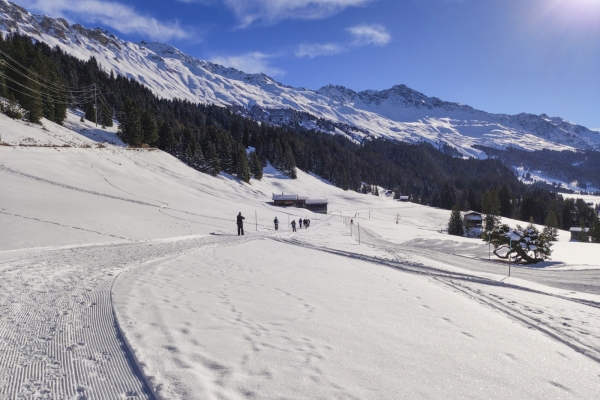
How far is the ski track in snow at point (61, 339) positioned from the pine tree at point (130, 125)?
6377 centimetres

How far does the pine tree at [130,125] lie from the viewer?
64.8 metres

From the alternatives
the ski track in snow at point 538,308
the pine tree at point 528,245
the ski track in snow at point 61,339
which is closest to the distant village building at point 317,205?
the pine tree at point 528,245

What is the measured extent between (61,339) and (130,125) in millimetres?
70470

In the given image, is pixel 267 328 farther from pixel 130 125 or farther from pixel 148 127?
pixel 148 127

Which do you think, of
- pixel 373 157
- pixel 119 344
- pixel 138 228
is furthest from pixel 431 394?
pixel 373 157

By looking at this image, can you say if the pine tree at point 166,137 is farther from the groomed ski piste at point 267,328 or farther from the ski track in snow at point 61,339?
the ski track in snow at point 61,339

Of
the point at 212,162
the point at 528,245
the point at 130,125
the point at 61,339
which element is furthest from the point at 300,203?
the point at 61,339

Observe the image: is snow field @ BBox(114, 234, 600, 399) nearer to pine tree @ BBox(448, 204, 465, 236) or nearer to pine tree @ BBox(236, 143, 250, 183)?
pine tree @ BBox(448, 204, 465, 236)

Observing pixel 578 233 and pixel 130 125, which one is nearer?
pixel 130 125

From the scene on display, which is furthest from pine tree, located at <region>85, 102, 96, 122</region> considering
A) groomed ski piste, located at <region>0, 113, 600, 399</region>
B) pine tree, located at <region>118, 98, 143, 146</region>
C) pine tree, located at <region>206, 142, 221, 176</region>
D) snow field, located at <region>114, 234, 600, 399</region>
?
snow field, located at <region>114, 234, 600, 399</region>

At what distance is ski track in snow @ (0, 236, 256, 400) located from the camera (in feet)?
10.5

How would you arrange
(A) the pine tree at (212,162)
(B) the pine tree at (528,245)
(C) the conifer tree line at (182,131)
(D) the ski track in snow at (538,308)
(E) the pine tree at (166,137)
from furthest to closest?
(E) the pine tree at (166,137), (A) the pine tree at (212,162), (C) the conifer tree line at (182,131), (B) the pine tree at (528,245), (D) the ski track in snow at (538,308)

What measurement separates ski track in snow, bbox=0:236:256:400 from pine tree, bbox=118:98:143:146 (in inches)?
2511

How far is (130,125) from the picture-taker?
64812 millimetres
